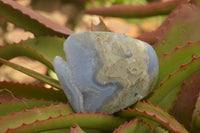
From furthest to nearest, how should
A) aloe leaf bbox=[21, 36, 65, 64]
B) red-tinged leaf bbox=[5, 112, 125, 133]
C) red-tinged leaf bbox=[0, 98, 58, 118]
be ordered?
aloe leaf bbox=[21, 36, 65, 64] → red-tinged leaf bbox=[0, 98, 58, 118] → red-tinged leaf bbox=[5, 112, 125, 133]

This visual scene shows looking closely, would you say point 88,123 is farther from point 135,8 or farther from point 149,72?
point 135,8

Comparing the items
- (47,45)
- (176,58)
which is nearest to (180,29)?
(176,58)

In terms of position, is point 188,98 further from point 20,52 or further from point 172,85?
point 20,52

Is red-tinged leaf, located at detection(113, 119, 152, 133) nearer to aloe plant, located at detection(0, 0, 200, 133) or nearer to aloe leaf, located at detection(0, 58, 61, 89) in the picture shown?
aloe plant, located at detection(0, 0, 200, 133)

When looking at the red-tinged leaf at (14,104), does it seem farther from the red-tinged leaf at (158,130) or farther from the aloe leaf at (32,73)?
the red-tinged leaf at (158,130)

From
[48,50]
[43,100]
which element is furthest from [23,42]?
[43,100]

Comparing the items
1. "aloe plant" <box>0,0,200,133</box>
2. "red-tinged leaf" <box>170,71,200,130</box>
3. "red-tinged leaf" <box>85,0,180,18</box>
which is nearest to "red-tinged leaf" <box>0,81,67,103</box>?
"aloe plant" <box>0,0,200,133</box>

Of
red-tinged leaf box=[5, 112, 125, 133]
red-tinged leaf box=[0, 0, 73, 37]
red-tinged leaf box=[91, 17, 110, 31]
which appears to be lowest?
red-tinged leaf box=[5, 112, 125, 133]
